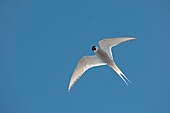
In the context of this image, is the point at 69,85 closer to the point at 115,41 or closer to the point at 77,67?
the point at 77,67

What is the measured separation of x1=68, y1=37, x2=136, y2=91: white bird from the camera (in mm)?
10339

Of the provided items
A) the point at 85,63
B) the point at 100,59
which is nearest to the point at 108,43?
the point at 100,59

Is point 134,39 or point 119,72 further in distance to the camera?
point 119,72

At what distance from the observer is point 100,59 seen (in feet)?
35.1

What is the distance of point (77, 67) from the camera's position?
10.6 metres

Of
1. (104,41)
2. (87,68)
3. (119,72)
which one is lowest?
(119,72)

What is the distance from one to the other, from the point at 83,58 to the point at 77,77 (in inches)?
31.4

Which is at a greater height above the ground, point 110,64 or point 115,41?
point 115,41

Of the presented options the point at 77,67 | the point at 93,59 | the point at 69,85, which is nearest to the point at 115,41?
the point at 93,59

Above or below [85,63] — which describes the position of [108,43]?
above

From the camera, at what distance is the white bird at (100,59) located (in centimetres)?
1034

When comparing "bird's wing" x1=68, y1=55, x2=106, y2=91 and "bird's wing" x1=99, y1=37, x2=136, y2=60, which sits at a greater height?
"bird's wing" x1=99, y1=37, x2=136, y2=60

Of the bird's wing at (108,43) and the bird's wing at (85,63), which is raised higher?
the bird's wing at (108,43)

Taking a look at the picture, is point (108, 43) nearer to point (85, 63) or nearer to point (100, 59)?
point (100, 59)
